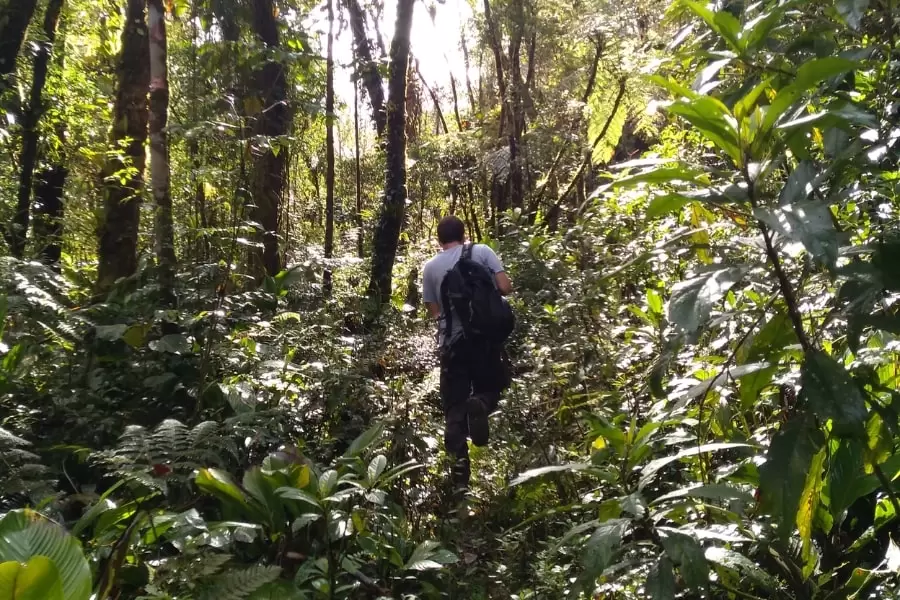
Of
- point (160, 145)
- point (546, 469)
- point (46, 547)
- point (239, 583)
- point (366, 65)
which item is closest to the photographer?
point (546, 469)

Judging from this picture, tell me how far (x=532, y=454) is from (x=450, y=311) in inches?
47.7

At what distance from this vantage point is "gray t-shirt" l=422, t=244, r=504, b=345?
15.1 ft

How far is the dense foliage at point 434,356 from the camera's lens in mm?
1518

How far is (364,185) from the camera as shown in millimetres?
14961

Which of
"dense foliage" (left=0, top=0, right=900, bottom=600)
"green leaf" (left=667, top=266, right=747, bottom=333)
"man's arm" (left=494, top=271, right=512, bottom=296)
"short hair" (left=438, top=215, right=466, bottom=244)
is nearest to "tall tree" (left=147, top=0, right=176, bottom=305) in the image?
"dense foliage" (left=0, top=0, right=900, bottom=600)

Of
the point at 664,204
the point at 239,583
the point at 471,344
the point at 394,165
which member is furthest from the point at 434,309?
the point at 664,204

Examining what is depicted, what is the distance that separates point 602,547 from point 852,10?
1347 millimetres

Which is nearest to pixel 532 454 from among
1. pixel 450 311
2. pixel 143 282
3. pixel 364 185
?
pixel 450 311

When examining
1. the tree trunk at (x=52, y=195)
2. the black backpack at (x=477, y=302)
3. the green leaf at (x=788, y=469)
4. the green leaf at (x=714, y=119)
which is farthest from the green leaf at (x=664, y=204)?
the tree trunk at (x=52, y=195)

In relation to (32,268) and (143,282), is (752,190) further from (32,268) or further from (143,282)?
(143,282)

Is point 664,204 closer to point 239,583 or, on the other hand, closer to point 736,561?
point 736,561

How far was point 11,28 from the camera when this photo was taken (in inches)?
191

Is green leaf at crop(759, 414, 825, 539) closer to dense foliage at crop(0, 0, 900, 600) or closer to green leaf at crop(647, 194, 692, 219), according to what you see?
dense foliage at crop(0, 0, 900, 600)

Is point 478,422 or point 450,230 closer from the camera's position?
point 478,422
